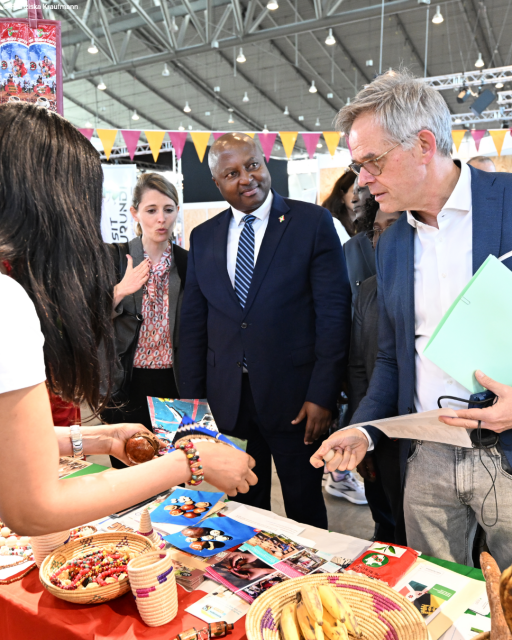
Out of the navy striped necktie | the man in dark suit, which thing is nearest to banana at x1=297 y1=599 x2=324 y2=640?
the man in dark suit

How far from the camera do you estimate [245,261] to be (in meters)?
2.24

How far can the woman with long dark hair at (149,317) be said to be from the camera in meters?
2.64

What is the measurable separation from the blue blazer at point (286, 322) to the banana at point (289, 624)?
117 centimetres

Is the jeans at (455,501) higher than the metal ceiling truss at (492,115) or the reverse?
the reverse

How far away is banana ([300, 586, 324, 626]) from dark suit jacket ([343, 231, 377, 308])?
1714mm

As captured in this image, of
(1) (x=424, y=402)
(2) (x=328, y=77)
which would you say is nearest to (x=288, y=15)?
(2) (x=328, y=77)

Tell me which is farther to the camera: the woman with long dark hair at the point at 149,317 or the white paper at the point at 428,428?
the woman with long dark hair at the point at 149,317

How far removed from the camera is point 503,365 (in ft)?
4.07

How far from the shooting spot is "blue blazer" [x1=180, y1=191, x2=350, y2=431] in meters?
2.14

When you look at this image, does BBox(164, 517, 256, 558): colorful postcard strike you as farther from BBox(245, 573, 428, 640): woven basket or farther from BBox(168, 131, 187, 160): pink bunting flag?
BBox(168, 131, 187, 160): pink bunting flag

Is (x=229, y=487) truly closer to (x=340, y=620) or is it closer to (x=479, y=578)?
(x=340, y=620)

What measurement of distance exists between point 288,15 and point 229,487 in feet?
38.8

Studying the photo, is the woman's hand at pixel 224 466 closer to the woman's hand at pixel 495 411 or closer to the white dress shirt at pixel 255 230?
the woman's hand at pixel 495 411

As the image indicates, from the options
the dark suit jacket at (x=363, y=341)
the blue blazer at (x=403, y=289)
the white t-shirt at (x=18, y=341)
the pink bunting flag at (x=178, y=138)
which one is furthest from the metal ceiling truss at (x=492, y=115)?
the white t-shirt at (x=18, y=341)
